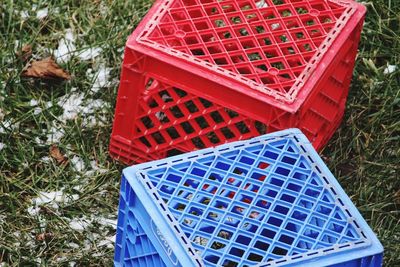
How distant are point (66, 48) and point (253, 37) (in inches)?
46.4

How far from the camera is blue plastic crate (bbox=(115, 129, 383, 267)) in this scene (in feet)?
9.56

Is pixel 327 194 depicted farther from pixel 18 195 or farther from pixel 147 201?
pixel 18 195

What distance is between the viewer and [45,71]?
4418mm

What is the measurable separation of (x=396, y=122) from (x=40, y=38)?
168 cm

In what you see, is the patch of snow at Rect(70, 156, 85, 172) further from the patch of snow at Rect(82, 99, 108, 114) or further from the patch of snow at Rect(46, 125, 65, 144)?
the patch of snow at Rect(82, 99, 108, 114)

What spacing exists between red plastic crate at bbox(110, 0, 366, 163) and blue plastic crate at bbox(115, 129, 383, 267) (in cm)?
30

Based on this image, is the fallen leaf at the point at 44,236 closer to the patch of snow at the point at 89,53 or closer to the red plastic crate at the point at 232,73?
the red plastic crate at the point at 232,73

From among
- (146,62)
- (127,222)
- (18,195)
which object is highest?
(146,62)

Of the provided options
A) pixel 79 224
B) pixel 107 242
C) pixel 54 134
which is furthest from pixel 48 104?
pixel 107 242

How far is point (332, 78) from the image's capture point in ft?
12.7

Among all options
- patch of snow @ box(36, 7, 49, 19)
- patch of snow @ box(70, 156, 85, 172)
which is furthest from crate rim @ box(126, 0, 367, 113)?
patch of snow @ box(36, 7, 49, 19)

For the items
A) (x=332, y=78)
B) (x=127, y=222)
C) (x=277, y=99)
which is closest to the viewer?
(x=127, y=222)

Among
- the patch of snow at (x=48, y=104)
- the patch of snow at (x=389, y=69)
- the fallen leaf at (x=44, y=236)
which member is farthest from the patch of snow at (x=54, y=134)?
the patch of snow at (x=389, y=69)

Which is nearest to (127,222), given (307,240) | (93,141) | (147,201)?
(147,201)
